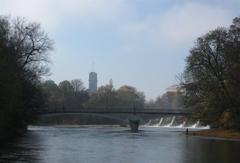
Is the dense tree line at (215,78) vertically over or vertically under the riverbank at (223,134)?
over

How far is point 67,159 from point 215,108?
53.2m

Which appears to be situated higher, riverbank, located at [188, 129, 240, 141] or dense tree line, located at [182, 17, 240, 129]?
dense tree line, located at [182, 17, 240, 129]

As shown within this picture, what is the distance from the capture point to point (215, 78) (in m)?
99.4

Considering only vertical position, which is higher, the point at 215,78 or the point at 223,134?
the point at 215,78

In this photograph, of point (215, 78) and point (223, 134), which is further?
point (215, 78)

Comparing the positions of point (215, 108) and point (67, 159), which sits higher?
point (215, 108)

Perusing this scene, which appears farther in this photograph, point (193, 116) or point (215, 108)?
point (193, 116)

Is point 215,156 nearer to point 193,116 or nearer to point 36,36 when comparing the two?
point 36,36

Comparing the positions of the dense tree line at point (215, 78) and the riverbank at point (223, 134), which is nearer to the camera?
the riverbank at point (223, 134)

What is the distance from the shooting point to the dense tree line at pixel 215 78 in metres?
93.2

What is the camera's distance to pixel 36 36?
88.4 metres

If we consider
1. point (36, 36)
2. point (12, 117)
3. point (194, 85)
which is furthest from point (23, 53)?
point (194, 85)

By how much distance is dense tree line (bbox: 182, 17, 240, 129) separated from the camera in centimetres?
9325

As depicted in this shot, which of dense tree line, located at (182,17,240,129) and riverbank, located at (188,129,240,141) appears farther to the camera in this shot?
dense tree line, located at (182,17,240,129)
